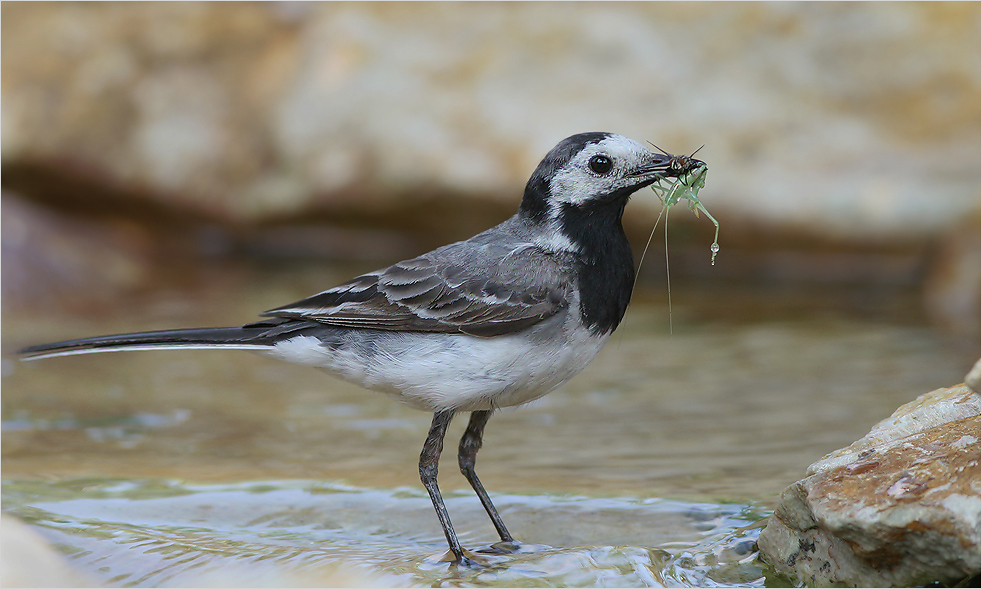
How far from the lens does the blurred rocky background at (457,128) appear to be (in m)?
10.1

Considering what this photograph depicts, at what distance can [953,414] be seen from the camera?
160 inches

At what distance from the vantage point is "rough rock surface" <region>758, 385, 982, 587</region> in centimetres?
340

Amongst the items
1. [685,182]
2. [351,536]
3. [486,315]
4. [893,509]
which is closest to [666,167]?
[685,182]

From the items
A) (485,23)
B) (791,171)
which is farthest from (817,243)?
(485,23)

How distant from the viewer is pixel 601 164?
4.60 metres

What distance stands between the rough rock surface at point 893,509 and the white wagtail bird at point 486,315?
114 centimetres

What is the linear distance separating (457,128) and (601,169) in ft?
20.5

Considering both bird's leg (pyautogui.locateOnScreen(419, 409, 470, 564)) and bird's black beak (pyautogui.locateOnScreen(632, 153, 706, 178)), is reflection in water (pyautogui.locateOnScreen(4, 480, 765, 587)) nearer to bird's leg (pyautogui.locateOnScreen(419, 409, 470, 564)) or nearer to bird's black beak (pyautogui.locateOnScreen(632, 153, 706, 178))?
bird's leg (pyautogui.locateOnScreen(419, 409, 470, 564))

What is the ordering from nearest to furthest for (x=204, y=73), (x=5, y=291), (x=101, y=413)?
(x=101, y=413) → (x=5, y=291) → (x=204, y=73)

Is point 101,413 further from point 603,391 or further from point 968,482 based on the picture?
point 968,482

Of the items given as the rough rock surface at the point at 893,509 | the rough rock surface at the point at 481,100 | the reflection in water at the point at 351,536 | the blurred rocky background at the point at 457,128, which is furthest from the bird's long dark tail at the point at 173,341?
the rough rock surface at the point at 481,100

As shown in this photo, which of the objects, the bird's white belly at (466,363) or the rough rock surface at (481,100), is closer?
the bird's white belly at (466,363)

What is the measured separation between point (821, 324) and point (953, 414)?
5004 mm

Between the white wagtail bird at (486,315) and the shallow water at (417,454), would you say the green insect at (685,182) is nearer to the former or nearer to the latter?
the white wagtail bird at (486,315)
